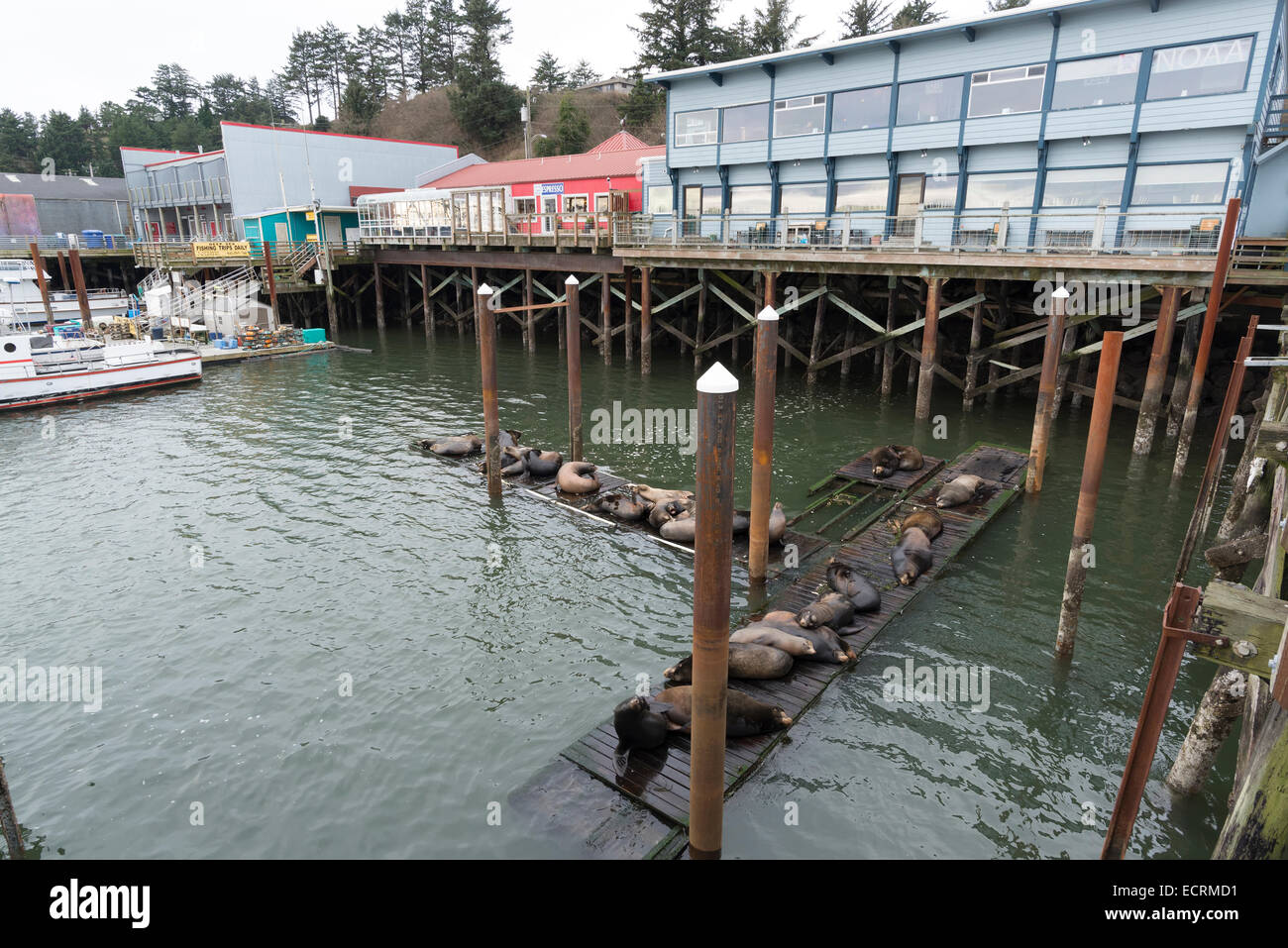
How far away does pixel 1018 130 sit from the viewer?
2241 cm

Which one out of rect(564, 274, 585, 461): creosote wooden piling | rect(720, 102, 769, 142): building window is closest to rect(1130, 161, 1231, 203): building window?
rect(720, 102, 769, 142): building window

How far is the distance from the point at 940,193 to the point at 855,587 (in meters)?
18.8

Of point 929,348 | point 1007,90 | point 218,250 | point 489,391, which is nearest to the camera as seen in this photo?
point 489,391

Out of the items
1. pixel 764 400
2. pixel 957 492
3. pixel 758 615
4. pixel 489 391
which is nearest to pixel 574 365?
pixel 489 391

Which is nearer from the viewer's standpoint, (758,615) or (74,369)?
(758,615)

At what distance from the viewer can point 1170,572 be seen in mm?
12281

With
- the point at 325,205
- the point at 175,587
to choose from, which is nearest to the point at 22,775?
the point at 175,587

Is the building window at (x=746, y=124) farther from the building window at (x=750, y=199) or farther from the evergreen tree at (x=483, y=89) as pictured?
the evergreen tree at (x=483, y=89)

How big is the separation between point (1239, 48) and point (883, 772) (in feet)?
71.3

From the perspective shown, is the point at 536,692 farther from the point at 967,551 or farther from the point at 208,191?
the point at 208,191

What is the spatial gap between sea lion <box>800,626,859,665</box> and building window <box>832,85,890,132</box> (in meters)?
21.4

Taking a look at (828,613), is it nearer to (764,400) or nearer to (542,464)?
(764,400)

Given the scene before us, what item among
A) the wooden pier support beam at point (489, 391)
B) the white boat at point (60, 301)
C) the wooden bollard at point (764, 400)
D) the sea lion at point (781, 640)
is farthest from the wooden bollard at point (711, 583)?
the white boat at point (60, 301)

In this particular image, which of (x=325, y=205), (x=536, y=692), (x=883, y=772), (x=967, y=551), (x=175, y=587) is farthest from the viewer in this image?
(x=325, y=205)
